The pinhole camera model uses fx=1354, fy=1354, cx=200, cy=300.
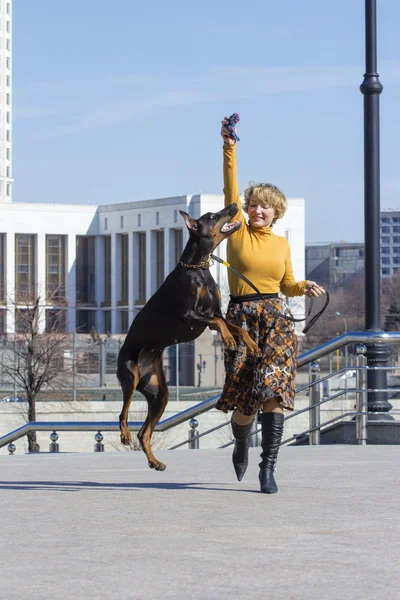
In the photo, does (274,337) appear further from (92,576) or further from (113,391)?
(113,391)

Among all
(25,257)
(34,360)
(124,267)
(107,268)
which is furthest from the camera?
(107,268)

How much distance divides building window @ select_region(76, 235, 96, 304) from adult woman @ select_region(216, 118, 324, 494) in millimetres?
109036

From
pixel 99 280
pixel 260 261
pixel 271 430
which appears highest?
pixel 99 280

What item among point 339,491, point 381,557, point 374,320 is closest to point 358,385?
point 374,320

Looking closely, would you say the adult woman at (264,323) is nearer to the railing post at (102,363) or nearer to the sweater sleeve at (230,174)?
the sweater sleeve at (230,174)

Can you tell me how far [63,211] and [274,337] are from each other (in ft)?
357

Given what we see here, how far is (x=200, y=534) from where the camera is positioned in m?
6.26

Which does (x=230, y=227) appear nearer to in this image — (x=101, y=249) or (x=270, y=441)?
(x=270, y=441)

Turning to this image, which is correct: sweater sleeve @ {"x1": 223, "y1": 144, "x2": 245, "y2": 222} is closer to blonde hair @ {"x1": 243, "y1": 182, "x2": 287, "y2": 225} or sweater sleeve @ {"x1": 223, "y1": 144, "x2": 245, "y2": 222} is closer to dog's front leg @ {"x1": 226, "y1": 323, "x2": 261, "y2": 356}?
blonde hair @ {"x1": 243, "y1": 182, "x2": 287, "y2": 225}

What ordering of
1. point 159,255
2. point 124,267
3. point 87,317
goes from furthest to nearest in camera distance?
point 87,317, point 124,267, point 159,255

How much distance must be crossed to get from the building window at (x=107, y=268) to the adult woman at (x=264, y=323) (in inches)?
4296

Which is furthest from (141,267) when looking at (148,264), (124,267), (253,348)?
(253,348)

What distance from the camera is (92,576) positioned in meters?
5.14

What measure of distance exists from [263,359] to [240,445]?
0.76 meters
